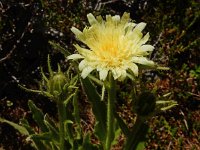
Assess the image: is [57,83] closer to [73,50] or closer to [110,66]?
[110,66]

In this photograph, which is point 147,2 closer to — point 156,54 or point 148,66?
point 156,54

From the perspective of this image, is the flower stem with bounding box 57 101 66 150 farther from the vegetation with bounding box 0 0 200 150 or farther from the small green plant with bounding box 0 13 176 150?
the vegetation with bounding box 0 0 200 150

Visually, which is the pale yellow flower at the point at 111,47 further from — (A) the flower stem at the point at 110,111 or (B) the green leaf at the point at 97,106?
(B) the green leaf at the point at 97,106

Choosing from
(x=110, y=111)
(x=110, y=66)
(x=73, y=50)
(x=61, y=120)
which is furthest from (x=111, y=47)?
(x=73, y=50)

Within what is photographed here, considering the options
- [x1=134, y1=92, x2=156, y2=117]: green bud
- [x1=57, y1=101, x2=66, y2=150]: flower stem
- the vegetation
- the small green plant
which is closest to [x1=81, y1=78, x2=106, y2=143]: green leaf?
the small green plant

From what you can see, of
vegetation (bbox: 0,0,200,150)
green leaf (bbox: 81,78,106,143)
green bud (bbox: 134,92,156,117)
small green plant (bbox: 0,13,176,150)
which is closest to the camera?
small green plant (bbox: 0,13,176,150)

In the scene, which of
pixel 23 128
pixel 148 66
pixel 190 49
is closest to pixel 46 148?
pixel 23 128
